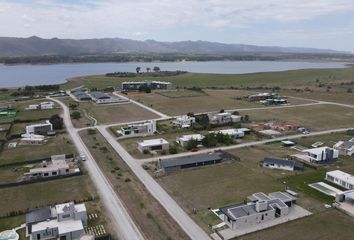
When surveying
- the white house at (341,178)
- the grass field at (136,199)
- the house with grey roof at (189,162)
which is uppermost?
the white house at (341,178)

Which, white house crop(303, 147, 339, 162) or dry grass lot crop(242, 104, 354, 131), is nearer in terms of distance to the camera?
white house crop(303, 147, 339, 162)

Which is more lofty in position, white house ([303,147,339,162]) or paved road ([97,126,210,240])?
white house ([303,147,339,162])

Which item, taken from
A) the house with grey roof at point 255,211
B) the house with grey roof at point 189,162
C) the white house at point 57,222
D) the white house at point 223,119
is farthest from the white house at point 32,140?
the house with grey roof at point 255,211

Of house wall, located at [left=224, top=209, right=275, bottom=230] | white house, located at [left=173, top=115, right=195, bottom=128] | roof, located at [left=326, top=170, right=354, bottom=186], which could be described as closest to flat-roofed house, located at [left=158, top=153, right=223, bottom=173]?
roof, located at [left=326, top=170, right=354, bottom=186]

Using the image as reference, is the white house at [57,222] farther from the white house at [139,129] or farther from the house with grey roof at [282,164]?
the white house at [139,129]

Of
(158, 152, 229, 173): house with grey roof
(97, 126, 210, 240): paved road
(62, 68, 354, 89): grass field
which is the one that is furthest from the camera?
(62, 68, 354, 89): grass field

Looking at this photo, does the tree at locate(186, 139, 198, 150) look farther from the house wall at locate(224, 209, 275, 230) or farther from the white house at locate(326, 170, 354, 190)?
the house wall at locate(224, 209, 275, 230)

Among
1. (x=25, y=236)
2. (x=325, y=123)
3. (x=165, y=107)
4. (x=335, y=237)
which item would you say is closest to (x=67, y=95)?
(x=165, y=107)
